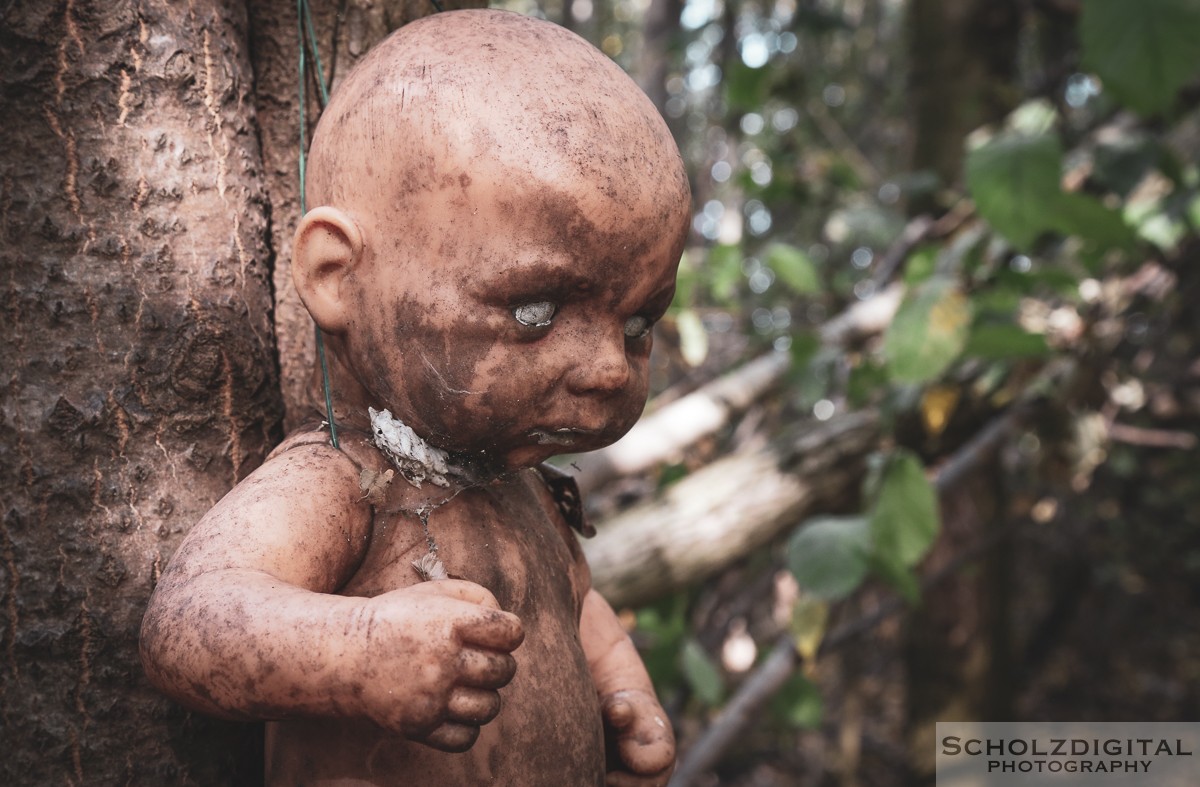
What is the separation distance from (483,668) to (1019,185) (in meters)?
1.69

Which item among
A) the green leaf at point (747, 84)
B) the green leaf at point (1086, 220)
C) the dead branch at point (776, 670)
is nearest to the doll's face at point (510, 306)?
the green leaf at point (1086, 220)

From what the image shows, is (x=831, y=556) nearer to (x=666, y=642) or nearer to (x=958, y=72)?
(x=666, y=642)

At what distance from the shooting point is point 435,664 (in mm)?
787

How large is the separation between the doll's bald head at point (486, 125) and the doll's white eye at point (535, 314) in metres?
0.12

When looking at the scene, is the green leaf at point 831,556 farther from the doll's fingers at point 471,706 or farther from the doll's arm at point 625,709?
the doll's fingers at point 471,706

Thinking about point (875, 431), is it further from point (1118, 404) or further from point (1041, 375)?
point (1118, 404)

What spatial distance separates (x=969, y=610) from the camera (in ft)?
11.5

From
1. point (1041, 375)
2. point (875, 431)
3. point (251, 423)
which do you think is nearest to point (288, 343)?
point (251, 423)

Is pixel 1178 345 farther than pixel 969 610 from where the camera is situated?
Yes

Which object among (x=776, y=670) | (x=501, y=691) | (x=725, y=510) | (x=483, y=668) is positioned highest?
(x=483, y=668)

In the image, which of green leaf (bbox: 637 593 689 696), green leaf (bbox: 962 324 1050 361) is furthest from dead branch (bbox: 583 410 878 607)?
green leaf (bbox: 962 324 1050 361)

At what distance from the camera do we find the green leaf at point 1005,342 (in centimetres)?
197

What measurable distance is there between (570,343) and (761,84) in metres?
2.31

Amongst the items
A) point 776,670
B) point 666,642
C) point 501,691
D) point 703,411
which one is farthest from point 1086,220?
point 501,691
